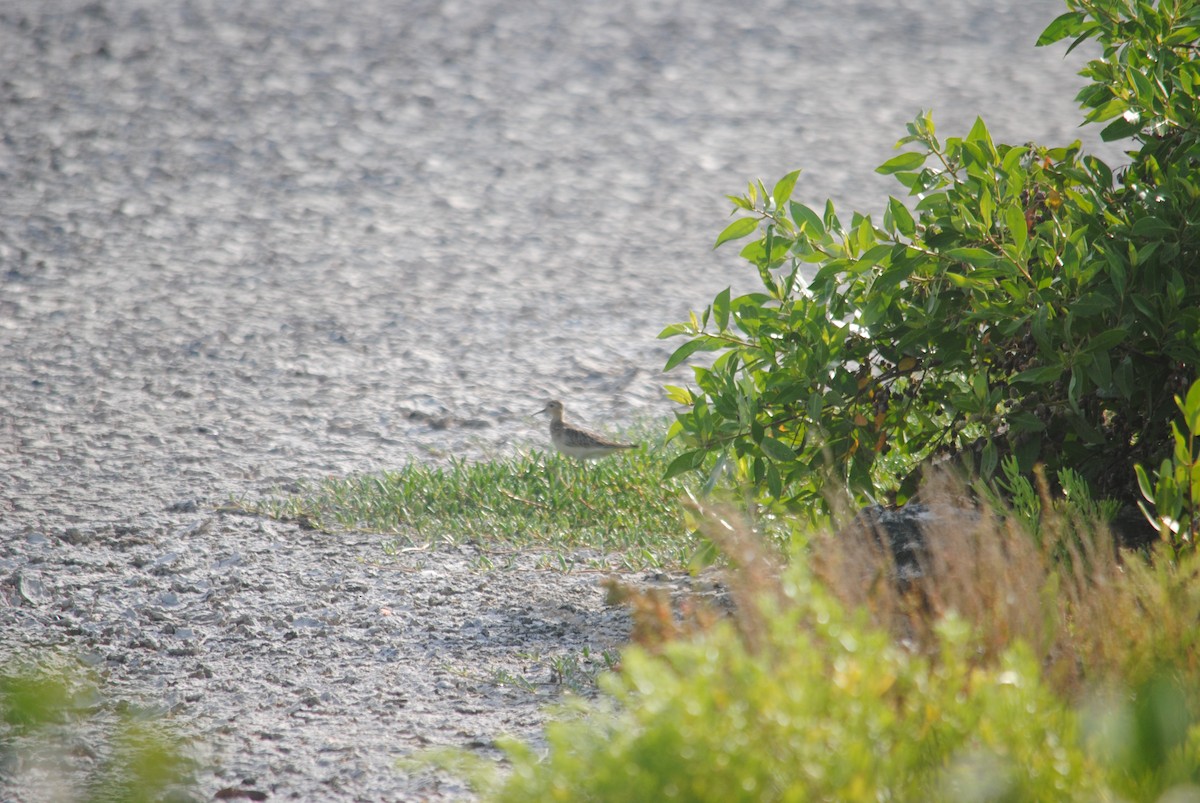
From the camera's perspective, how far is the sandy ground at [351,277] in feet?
15.0

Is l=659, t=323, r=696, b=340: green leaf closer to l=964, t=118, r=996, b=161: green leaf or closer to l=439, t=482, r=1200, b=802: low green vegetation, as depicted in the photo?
l=964, t=118, r=996, b=161: green leaf

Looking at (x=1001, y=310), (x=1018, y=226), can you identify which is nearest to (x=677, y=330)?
(x=1001, y=310)

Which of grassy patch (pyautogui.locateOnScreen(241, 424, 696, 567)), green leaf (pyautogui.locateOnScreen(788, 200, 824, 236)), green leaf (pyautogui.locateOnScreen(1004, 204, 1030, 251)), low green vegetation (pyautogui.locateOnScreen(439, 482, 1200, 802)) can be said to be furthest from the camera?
grassy patch (pyautogui.locateOnScreen(241, 424, 696, 567))

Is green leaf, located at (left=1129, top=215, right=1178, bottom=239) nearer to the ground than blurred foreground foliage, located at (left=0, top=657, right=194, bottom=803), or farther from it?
farther from it

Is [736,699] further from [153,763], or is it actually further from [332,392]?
[332,392]

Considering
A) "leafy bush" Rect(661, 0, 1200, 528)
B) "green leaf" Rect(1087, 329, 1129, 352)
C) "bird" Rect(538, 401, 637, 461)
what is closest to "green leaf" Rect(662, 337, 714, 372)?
"leafy bush" Rect(661, 0, 1200, 528)

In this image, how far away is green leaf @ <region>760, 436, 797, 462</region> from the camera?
4.56m

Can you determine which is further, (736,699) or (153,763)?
(736,699)

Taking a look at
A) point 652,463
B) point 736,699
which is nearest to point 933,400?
point 652,463

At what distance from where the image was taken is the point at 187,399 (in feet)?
25.5

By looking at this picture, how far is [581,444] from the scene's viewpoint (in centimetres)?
645

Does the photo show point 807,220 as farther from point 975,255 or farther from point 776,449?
point 776,449

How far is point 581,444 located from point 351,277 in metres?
4.48

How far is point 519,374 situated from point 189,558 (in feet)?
11.1
